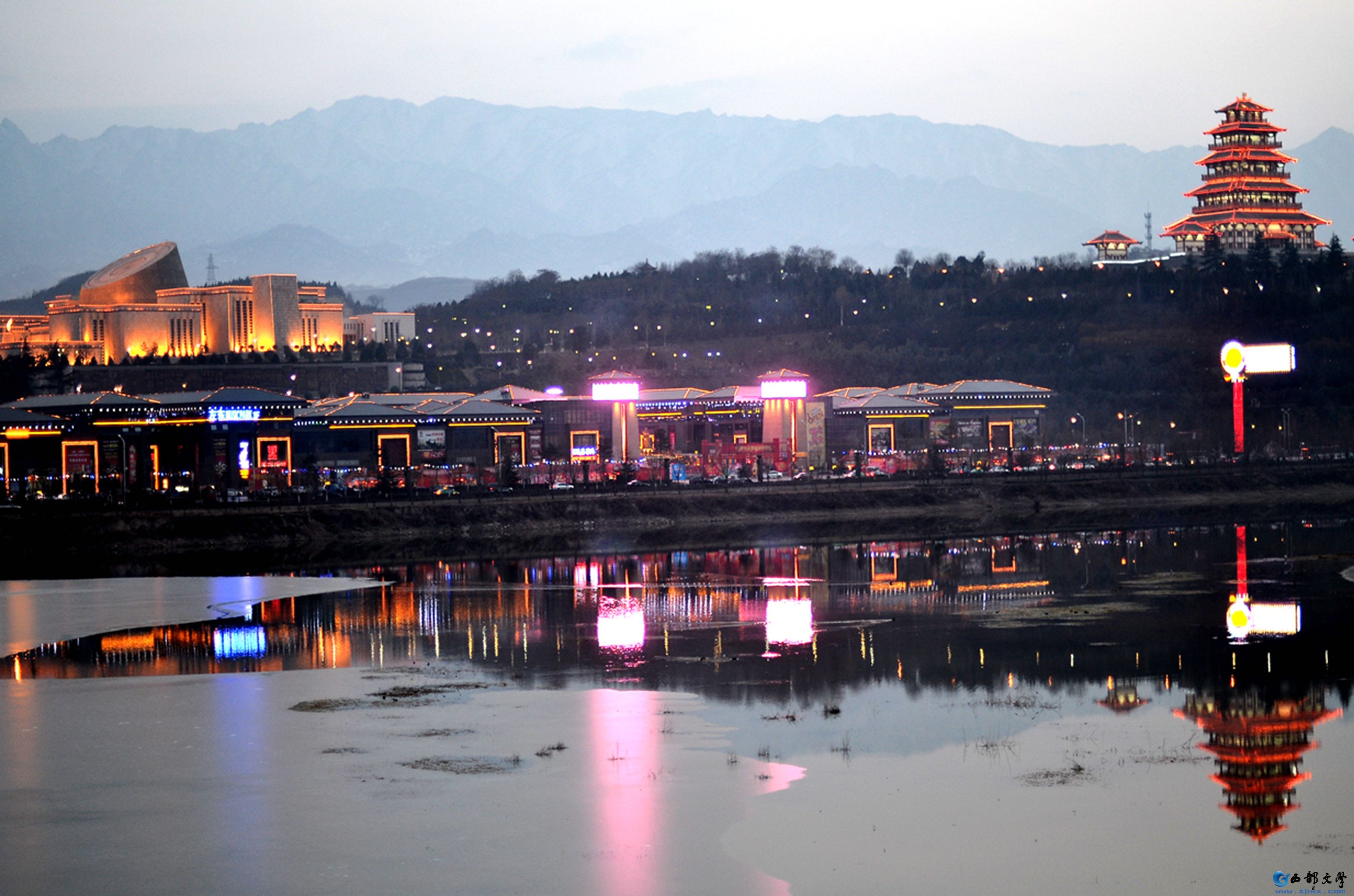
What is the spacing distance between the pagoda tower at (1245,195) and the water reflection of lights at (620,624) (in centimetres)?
13761

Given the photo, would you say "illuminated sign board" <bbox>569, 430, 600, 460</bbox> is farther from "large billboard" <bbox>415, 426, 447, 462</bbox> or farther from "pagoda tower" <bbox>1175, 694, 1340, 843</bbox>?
"pagoda tower" <bbox>1175, 694, 1340, 843</bbox>

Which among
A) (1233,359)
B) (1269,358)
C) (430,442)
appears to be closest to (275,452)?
(430,442)

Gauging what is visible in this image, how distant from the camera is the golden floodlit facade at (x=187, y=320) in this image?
389ft

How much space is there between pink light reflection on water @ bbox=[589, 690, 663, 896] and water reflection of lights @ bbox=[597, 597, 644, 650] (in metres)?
6.37

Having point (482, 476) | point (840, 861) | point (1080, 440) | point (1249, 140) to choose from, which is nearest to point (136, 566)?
point (482, 476)

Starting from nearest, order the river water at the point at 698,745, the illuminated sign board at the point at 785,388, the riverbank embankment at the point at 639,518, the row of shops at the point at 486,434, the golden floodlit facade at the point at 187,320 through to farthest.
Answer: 1. the river water at the point at 698,745
2. the riverbank embankment at the point at 639,518
3. the row of shops at the point at 486,434
4. the illuminated sign board at the point at 785,388
5. the golden floodlit facade at the point at 187,320

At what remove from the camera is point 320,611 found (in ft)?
138

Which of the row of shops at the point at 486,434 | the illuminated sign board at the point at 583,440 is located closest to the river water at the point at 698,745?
the row of shops at the point at 486,434

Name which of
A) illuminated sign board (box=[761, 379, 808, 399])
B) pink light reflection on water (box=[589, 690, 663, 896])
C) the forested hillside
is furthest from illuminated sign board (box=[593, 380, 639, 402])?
pink light reflection on water (box=[589, 690, 663, 896])

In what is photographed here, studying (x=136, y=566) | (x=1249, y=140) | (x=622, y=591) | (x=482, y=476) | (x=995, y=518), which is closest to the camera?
(x=622, y=591)

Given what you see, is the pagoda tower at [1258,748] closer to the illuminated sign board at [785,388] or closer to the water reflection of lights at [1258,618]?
the water reflection of lights at [1258,618]

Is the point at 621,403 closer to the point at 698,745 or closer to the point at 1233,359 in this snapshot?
the point at 1233,359

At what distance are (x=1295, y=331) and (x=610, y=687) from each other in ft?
364

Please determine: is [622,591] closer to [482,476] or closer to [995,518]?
[995,518]
